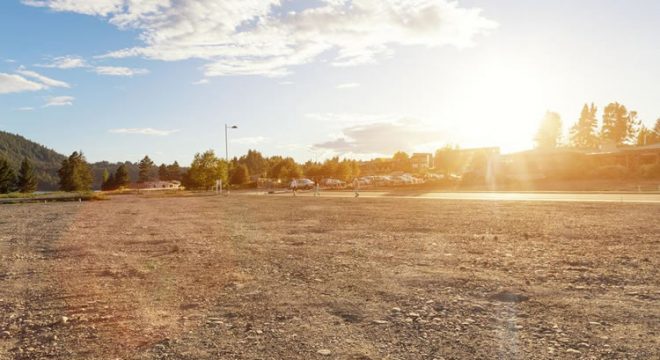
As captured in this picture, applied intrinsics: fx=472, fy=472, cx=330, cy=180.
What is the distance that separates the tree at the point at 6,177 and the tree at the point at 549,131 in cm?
10513

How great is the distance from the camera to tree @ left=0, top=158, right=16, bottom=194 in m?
94.2

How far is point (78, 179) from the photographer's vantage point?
10575 centimetres

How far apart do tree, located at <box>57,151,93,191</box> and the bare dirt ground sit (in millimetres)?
102518

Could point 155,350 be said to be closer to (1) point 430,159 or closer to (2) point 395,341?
(2) point 395,341

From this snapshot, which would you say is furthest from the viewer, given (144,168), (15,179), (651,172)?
(144,168)

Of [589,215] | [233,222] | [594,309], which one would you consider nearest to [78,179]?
[233,222]

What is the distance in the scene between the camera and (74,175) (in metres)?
106

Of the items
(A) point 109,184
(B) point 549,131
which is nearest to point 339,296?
(B) point 549,131

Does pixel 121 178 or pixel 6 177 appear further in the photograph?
pixel 121 178

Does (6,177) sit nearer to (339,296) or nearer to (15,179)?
(15,179)

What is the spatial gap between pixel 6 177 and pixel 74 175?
43.0 ft

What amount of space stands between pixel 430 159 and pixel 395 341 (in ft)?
581

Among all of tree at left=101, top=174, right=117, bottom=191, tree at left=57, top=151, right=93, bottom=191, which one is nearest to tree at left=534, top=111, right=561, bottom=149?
tree at left=57, top=151, right=93, bottom=191

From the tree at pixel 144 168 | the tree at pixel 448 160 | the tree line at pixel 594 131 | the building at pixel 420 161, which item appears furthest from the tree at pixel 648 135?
the tree at pixel 144 168
